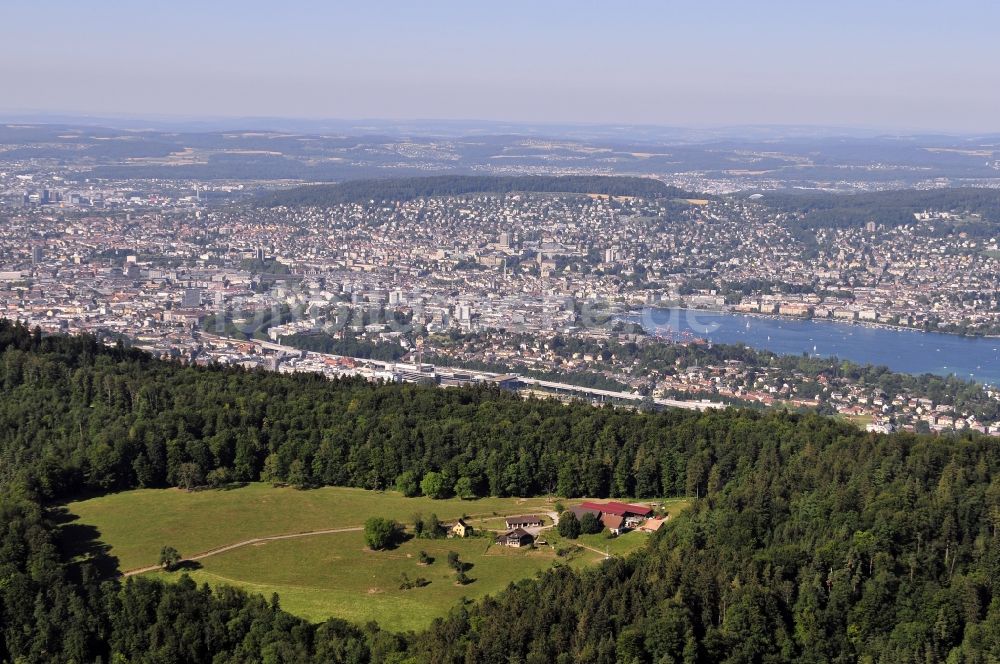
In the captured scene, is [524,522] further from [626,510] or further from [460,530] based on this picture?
[626,510]

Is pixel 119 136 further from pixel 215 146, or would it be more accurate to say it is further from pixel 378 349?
pixel 378 349

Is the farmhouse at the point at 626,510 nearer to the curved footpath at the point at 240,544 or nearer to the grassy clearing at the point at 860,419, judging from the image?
the curved footpath at the point at 240,544

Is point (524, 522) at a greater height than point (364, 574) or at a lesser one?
greater

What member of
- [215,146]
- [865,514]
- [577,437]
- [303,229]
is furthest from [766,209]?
[215,146]

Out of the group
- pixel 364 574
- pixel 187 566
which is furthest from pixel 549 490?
pixel 187 566


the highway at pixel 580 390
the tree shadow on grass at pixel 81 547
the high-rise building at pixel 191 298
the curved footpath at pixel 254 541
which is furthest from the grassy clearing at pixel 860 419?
the high-rise building at pixel 191 298
